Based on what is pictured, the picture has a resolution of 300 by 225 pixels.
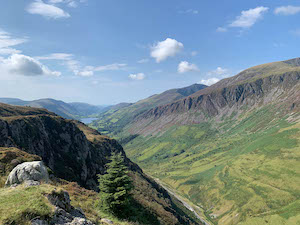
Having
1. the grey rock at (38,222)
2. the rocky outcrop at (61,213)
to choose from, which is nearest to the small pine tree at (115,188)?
the rocky outcrop at (61,213)

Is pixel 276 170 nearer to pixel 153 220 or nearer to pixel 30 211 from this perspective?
pixel 153 220

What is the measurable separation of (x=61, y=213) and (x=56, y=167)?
50105 mm

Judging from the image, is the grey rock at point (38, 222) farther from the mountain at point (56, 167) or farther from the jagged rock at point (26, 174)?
the jagged rock at point (26, 174)

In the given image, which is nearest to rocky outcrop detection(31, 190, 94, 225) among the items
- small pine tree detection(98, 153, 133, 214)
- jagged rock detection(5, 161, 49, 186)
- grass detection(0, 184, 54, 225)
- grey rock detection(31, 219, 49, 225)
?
grey rock detection(31, 219, 49, 225)

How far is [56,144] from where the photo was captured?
69250mm

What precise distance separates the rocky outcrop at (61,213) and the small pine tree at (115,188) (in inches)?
392

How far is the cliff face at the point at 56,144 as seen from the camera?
5588 cm

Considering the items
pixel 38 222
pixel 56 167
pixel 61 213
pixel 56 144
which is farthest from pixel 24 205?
pixel 56 144

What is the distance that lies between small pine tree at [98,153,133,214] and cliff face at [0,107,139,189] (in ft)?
105

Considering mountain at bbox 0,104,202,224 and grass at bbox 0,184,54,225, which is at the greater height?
grass at bbox 0,184,54,225

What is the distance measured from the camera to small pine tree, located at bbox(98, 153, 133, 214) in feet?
82.4

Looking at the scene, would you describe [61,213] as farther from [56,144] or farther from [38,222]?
[56,144]

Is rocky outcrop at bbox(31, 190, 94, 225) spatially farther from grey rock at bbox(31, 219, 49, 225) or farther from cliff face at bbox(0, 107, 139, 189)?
cliff face at bbox(0, 107, 139, 189)

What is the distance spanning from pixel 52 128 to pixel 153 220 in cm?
6203
